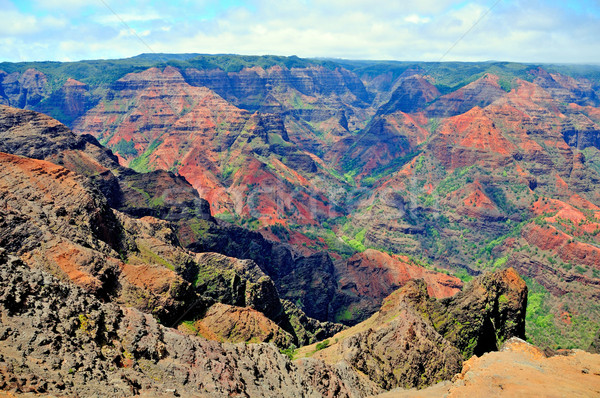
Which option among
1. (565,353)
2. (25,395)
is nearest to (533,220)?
(565,353)

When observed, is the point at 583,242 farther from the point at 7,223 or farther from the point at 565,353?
the point at 7,223

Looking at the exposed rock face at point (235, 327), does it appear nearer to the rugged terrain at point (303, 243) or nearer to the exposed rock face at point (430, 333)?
the rugged terrain at point (303, 243)

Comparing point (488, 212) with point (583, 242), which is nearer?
point (583, 242)

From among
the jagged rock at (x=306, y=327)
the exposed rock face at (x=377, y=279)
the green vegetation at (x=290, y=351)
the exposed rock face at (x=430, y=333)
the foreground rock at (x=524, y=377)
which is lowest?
the exposed rock face at (x=377, y=279)

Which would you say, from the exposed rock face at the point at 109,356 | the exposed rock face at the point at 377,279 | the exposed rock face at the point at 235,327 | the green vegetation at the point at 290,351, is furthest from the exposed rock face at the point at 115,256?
the exposed rock face at the point at 377,279

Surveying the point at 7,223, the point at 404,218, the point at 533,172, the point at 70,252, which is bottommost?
the point at 404,218

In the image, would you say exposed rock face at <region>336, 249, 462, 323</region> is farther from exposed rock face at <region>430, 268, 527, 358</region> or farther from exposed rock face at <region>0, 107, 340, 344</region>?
exposed rock face at <region>430, 268, 527, 358</region>
